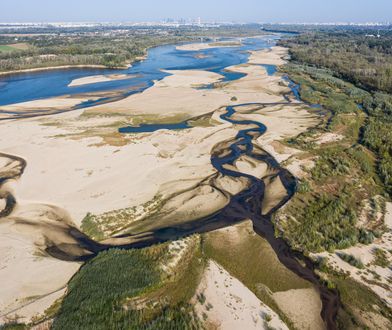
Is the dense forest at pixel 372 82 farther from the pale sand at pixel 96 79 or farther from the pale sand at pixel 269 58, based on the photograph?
the pale sand at pixel 96 79

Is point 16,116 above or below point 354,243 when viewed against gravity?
below

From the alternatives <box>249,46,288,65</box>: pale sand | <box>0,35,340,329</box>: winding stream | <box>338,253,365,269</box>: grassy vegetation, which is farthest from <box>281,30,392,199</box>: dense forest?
<box>0,35,340,329</box>: winding stream

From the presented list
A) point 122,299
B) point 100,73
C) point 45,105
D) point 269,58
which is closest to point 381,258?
point 122,299

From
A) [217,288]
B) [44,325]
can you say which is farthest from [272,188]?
[44,325]

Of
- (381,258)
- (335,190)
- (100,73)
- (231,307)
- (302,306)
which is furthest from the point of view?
(100,73)

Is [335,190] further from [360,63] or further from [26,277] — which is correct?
[360,63]

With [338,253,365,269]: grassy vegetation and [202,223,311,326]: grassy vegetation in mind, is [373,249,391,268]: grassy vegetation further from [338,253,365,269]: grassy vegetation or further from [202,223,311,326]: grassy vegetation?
[202,223,311,326]: grassy vegetation

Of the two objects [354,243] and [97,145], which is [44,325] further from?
[97,145]
